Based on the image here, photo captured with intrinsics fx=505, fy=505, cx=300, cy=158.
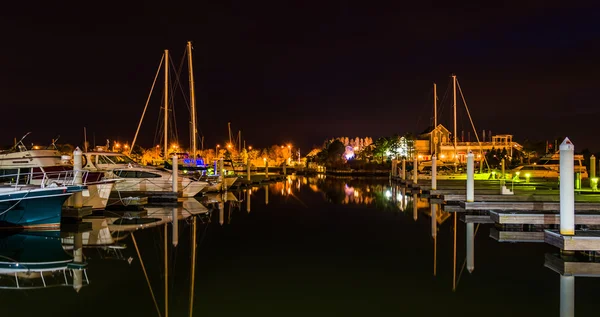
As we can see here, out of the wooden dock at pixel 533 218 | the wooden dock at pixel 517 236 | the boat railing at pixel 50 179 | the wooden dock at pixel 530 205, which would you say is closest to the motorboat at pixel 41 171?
the boat railing at pixel 50 179

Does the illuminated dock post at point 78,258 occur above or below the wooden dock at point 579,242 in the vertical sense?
below

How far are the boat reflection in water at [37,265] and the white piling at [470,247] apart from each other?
9014 millimetres

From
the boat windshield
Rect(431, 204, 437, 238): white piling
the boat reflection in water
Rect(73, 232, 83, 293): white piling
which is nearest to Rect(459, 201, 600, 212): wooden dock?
Rect(431, 204, 437, 238): white piling

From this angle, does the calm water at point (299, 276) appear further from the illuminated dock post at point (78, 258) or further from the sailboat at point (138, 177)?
the sailboat at point (138, 177)

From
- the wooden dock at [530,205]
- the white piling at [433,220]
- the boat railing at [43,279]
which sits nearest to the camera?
the boat railing at [43,279]

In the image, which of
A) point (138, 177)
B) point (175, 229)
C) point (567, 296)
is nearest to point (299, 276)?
point (567, 296)

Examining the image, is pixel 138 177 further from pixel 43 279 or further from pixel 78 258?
pixel 43 279

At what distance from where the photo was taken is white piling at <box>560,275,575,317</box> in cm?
912

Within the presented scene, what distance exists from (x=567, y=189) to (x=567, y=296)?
3199 mm

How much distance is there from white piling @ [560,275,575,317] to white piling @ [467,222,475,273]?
6.72ft

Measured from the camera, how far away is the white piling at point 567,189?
1218 centimetres

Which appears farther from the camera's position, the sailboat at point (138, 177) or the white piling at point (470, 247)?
the sailboat at point (138, 177)

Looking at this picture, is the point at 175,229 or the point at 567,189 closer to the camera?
the point at 567,189

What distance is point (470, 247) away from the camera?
1510cm
